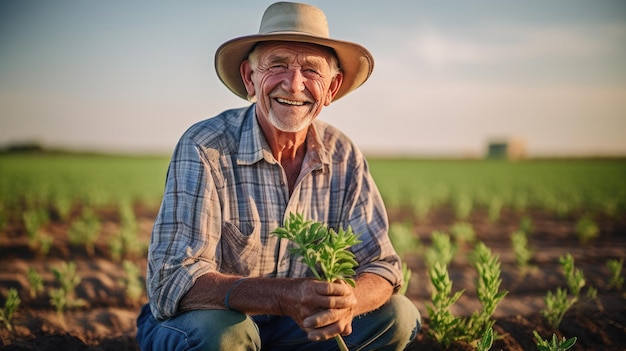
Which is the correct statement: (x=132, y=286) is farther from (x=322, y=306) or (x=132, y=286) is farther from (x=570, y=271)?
(x=570, y=271)

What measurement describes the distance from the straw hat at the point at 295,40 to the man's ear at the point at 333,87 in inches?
2.0

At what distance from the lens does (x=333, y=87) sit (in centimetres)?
329

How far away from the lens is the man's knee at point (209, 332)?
249cm

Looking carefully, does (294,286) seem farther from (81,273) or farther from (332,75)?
(81,273)

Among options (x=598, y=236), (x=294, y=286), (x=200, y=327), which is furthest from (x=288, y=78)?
(x=598, y=236)

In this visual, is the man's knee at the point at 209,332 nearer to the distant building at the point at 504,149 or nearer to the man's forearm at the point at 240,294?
the man's forearm at the point at 240,294

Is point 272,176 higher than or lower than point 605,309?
higher

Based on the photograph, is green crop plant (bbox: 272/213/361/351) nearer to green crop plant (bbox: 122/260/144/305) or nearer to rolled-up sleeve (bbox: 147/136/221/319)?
rolled-up sleeve (bbox: 147/136/221/319)

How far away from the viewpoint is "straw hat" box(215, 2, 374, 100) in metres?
2.85

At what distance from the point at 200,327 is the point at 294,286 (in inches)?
20.9

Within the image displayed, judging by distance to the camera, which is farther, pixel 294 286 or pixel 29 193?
pixel 29 193

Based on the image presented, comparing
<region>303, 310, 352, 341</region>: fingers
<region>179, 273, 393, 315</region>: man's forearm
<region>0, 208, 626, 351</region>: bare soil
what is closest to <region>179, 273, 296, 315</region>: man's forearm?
<region>179, 273, 393, 315</region>: man's forearm

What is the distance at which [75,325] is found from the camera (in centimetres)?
432

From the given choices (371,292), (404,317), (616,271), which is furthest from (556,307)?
(371,292)
